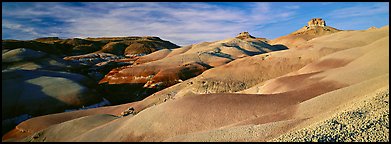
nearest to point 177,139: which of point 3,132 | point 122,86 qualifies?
point 3,132

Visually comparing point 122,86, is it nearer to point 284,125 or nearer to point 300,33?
point 284,125

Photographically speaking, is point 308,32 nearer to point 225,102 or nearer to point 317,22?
point 317,22

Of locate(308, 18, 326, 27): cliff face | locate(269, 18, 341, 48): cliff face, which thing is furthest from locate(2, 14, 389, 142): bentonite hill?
locate(308, 18, 326, 27): cliff face

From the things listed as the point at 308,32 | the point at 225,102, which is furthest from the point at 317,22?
the point at 225,102

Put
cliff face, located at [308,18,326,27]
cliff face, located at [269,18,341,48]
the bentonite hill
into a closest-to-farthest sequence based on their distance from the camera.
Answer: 1. the bentonite hill
2. cliff face, located at [269,18,341,48]
3. cliff face, located at [308,18,326,27]

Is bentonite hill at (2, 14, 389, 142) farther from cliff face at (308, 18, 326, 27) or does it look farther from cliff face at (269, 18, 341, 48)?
cliff face at (308, 18, 326, 27)

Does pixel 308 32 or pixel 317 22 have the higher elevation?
pixel 317 22

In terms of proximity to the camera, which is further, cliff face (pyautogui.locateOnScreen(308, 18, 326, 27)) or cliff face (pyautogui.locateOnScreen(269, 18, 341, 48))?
cliff face (pyautogui.locateOnScreen(308, 18, 326, 27))

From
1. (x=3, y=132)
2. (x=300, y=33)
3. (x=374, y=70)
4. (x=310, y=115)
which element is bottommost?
(x=3, y=132)

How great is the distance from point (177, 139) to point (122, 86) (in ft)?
88.2

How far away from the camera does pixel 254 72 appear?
27.2m

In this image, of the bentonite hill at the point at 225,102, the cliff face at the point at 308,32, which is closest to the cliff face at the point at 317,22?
the cliff face at the point at 308,32

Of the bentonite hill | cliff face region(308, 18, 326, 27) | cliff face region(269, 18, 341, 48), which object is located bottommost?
the bentonite hill

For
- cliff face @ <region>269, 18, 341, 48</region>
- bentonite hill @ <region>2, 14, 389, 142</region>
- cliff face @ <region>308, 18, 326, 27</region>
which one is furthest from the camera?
cliff face @ <region>308, 18, 326, 27</region>
